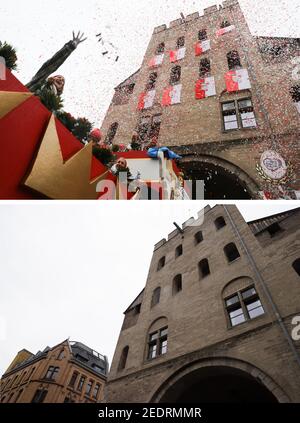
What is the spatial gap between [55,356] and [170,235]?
2085 centimetres

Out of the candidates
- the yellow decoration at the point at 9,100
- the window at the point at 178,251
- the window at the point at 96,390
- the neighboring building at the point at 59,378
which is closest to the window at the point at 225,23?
the window at the point at 178,251

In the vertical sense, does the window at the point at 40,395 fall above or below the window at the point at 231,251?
above

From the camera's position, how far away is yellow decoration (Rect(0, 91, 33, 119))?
3282 mm

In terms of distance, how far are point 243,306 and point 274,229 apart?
377 cm

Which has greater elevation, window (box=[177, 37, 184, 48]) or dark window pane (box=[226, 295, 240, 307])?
window (box=[177, 37, 184, 48])

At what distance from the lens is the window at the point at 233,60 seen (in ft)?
52.1

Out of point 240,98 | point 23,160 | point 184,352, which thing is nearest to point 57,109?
point 23,160

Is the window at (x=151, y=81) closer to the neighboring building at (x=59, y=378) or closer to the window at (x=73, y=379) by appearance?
Result: the neighboring building at (x=59, y=378)

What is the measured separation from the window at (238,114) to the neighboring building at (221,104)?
50mm

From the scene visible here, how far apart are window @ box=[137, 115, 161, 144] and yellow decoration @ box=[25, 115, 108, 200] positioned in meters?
12.0

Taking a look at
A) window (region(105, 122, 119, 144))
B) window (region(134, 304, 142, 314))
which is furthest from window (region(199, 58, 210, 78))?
window (region(134, 304, 142, 314))

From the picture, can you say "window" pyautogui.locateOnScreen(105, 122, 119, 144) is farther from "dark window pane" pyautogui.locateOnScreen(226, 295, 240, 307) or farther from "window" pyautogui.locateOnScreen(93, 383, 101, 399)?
"window" pyautogui.locateOnScreen(93, 383, 101, 399)
